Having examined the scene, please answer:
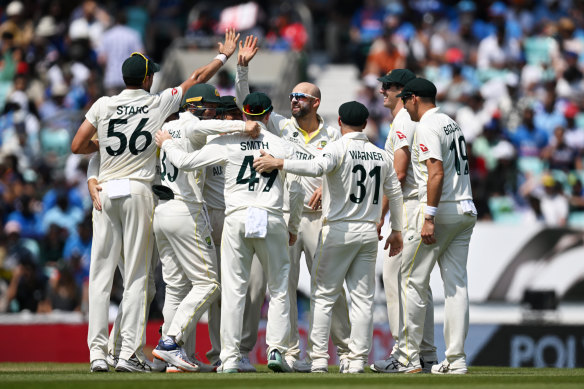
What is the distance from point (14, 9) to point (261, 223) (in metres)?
15.2

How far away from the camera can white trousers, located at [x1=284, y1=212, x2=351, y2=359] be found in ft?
36.1

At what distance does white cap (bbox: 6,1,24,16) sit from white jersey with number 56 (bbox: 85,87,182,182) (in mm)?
13827

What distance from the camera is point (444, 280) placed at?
34.1 ft

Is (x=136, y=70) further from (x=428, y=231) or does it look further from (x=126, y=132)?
(x=428, y=231)

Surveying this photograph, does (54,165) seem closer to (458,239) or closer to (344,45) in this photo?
(344,45)

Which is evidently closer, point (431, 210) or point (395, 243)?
point (431, 210)

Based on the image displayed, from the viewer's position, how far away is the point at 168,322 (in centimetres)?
1069

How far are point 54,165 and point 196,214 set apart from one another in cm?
974

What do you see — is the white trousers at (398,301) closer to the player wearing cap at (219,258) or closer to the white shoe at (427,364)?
the white shoe at (427,364)

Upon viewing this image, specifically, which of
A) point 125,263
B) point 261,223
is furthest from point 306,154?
point 125,263

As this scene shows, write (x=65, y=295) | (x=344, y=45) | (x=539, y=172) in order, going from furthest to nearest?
(x=344, y=45) → (x=539, y=172) → (x=65, y=295)

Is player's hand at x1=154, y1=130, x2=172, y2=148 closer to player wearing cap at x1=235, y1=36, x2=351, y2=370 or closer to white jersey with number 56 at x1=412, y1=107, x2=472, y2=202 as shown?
player wearing cap at x1=235, y1=36, x2=351, y2=370

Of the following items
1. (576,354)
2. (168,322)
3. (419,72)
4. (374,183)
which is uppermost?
(419,72)

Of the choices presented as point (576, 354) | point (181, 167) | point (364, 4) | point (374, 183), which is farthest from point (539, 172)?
point (181, 167)
